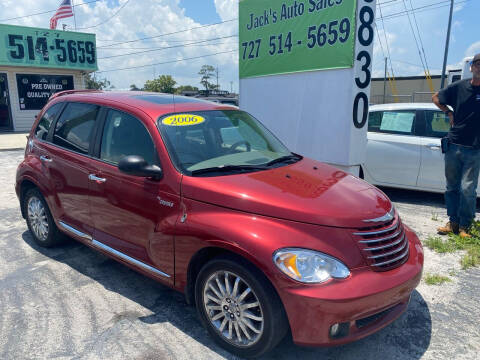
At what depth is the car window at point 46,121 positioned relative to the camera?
14.0 ft

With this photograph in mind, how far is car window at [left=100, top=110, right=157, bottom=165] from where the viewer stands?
317 centimetres

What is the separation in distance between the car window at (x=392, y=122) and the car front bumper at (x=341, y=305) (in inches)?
169

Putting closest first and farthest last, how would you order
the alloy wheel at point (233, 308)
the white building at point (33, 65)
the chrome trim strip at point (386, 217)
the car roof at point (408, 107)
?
the alloy wheel at point (233, 308)
the chrome trim strip at point (386, 217)
the car roof at point (408, 107)
the white building at point (33, 65)

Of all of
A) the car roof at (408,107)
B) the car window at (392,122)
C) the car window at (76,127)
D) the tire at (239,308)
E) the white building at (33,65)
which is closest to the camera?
the tire at (239,308)

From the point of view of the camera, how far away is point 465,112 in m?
4.40

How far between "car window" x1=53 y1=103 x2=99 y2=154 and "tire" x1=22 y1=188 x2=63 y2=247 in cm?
76

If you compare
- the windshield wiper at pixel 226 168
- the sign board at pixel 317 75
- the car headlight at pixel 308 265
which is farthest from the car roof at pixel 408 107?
the car headlight at pixel 308 265

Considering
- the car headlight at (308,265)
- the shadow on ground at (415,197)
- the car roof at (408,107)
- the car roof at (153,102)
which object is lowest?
the shadow on ground at (415,197)

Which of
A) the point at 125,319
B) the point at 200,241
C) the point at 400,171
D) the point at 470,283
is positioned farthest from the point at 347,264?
the point at 400,171

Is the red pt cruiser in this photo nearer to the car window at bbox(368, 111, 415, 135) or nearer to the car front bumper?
the car front bumper

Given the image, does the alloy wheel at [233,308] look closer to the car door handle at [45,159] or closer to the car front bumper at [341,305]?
the car front bumper at [341,305]

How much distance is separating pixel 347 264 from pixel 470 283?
206 cm

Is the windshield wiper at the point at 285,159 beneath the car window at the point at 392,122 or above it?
beneath

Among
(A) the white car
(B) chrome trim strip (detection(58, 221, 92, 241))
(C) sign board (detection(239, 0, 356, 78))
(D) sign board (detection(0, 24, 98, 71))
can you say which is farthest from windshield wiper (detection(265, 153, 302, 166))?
(D) sign board (detection(0, 24, 98, 71))
